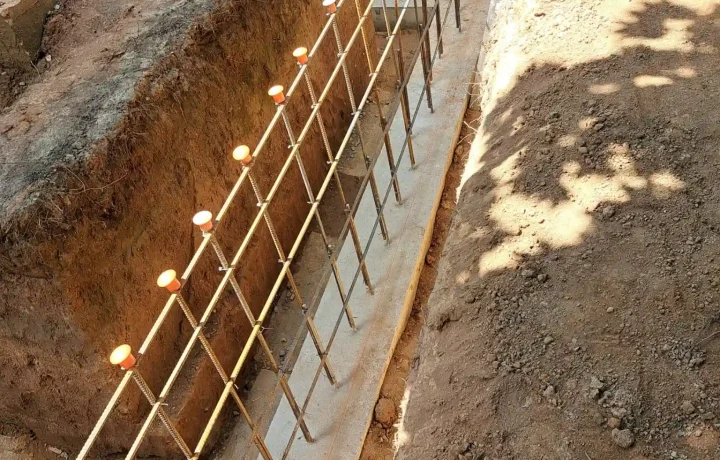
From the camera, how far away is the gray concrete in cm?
318

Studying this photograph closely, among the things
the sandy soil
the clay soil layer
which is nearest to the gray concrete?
the sandy soil

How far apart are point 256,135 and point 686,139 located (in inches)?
84.4

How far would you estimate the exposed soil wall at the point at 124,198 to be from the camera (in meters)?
2.66

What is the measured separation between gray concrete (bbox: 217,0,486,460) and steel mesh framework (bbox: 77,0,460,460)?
2.6 inches

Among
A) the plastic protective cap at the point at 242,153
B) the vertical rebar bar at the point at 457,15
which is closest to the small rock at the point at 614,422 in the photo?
the plastic protective cap at the point at 242,153

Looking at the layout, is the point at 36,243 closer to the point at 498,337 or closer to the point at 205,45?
the point at 205,45

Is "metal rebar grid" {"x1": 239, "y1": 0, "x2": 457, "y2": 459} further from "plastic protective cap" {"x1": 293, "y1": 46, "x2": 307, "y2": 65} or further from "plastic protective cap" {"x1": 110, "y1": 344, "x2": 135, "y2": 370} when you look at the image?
"plastic protective cap" {"x1": 110, "y1": 344, "x2": 135, "y2": 370}

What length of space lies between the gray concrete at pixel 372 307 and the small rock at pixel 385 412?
5.7 inches

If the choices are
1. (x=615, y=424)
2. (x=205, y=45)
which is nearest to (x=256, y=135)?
(x=205, y=45)

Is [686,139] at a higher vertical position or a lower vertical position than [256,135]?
lower

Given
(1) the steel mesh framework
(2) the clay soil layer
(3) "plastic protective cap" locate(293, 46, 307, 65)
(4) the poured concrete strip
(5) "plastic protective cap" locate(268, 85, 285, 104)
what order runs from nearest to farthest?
(1) the steel mesh framework
(2) the clay soil layer
(5) "plastic protective cap" locate(268, 85, 285, 104)
(3) "plastic protective cap" locate(293, 46, 307, 65)
(4) the poured concrete strip

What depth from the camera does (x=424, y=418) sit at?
2.63m

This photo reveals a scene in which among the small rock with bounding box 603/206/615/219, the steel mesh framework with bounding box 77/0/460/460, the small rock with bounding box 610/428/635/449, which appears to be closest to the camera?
the steel mesh framework with bounding box 77/0/460/460

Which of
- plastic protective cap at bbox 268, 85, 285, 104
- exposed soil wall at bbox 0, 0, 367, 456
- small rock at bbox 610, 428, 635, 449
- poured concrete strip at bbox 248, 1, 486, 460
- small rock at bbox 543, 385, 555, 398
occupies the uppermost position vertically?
plastic protective cap at bbox 268, 85, 285, 104
